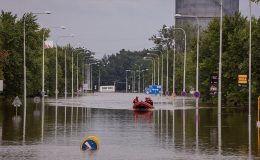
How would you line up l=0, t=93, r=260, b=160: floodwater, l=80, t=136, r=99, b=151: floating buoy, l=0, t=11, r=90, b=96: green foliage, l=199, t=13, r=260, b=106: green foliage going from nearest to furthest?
1. l=0, t=93, r=260, b=160: floodwater
2. l=80, t=136, r=99, b=151: floating buoy
3. l=199, t=13, r=260, b=106: green foliage
4. l=0, t=11, r=90, b=96: green foliage

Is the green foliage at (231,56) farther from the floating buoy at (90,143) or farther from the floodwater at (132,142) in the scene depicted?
the floating buoy at (90,143)

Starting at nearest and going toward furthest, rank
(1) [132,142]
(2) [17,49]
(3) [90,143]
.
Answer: (3) [90,143]
(1) [132,142]
(2) [17,49]

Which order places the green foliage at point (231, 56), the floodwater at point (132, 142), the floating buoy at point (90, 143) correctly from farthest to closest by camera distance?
1. the green foliage at point (231, 56)
2. the floating buoy at point (90, 143)
3. the floodwater at point (132, 142)

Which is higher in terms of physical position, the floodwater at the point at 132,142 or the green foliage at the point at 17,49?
the green foliage at the point at 17,49

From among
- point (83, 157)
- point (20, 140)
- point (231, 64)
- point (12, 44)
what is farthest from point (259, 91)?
point (83, 157)

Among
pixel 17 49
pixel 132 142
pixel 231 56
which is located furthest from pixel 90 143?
pixel 17 49

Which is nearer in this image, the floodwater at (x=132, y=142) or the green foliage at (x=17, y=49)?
the floodwater at (x=132, y=142)

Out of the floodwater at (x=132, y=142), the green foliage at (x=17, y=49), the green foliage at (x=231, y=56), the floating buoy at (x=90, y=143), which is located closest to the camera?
the floodwater at (x=132, y=142)

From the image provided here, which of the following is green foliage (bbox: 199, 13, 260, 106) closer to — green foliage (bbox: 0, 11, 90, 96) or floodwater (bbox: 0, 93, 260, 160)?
green foliage (bbox: 0, 11, 90, 96)

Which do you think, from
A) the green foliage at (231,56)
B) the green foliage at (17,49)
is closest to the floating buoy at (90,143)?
the green foliage at (231,56)

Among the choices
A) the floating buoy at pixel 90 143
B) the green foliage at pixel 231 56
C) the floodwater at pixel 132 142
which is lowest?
the floodwater at pixel 132 142

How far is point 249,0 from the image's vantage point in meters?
53.5

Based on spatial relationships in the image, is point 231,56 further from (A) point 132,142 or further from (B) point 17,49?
(A) point 132,142

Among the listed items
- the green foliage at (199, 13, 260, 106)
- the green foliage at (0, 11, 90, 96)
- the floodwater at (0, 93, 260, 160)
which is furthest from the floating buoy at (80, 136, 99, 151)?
the green foliage at (0, 11, 90, 96)
